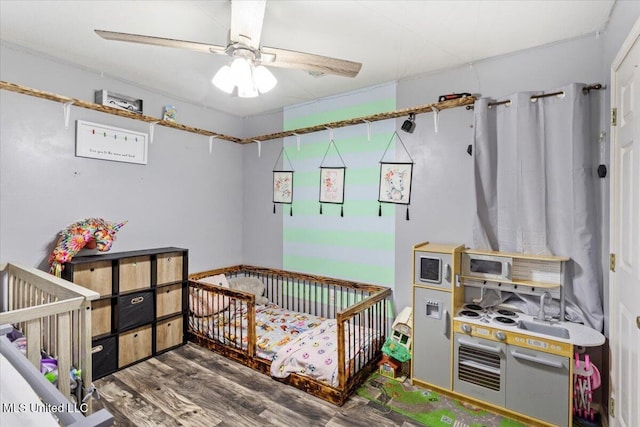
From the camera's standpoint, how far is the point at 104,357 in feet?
8.36

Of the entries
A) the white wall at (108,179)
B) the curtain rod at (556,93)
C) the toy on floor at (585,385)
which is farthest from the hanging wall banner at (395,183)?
the white wall at (108,179)

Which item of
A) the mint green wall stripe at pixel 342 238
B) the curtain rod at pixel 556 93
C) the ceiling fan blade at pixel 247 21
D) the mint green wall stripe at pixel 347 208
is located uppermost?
the ceiling fan blade at pixel 247 21

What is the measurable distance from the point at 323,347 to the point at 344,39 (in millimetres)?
2462

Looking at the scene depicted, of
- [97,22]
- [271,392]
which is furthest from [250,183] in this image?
[271,392]

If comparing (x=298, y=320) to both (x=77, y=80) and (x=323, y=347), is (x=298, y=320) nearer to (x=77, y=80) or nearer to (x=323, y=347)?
(x=323, y=347)

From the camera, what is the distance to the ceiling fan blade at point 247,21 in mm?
1409

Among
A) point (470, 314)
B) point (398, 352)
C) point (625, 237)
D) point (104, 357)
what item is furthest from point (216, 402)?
point (625, 237)

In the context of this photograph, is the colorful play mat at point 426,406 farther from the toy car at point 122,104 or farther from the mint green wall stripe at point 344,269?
the toy car at point 122,104

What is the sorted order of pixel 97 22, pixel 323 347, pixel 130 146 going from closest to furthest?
pixel 97 22 < pixel 323 347 < pixel 130 146

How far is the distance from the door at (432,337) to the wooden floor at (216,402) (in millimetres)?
444

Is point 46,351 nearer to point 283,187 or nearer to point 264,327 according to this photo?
point 264,327

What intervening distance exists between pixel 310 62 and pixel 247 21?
385 mm

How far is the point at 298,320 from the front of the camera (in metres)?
3.33

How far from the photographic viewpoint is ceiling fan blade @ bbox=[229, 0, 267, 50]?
141 cm
